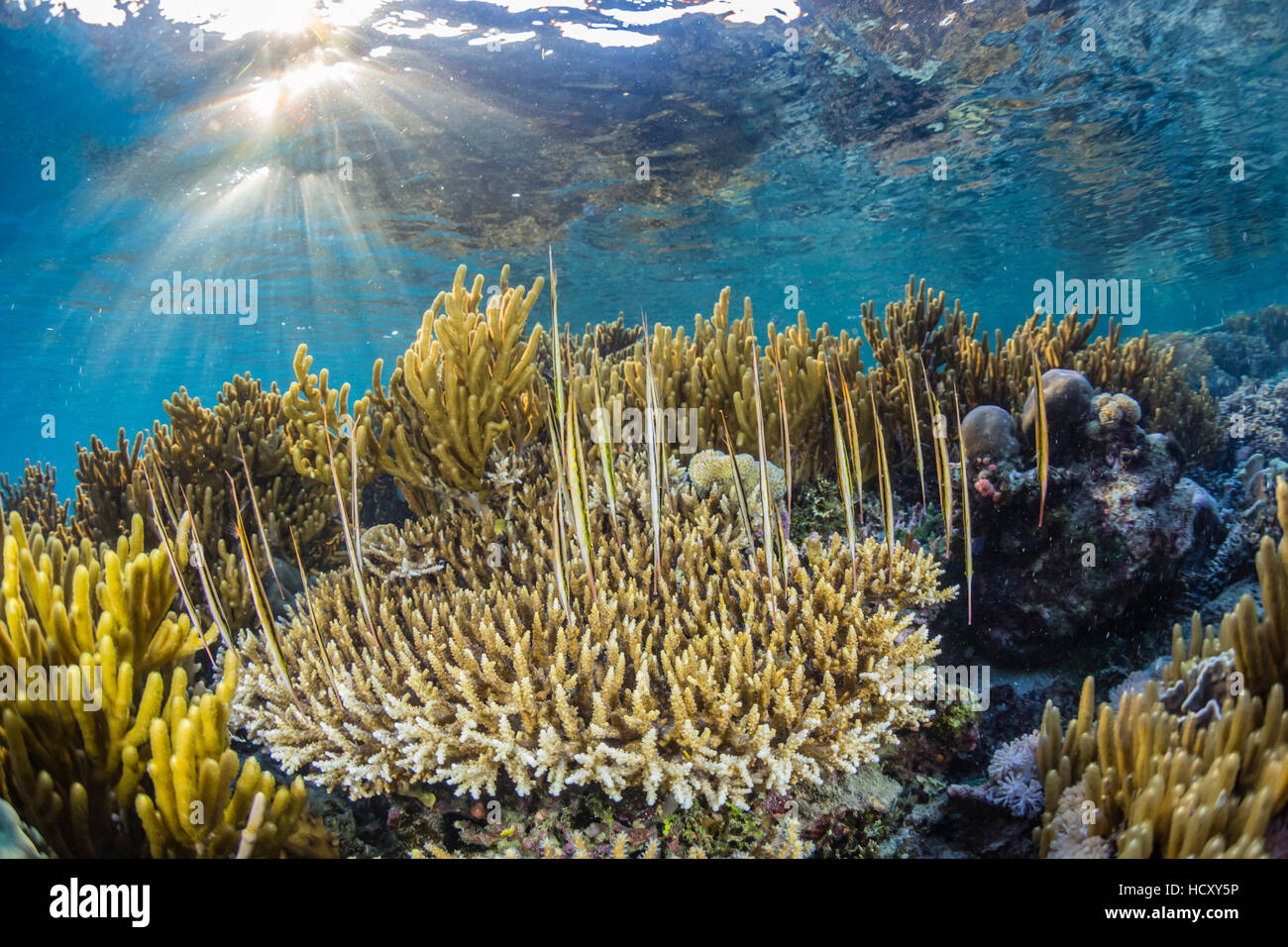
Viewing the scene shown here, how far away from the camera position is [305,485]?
18.4 feet

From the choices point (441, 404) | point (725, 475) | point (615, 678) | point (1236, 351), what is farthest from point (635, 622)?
point (1236, 351)

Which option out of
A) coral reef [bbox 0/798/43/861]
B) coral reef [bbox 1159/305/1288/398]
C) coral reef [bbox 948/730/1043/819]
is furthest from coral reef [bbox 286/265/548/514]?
coral reef [bbox 1159/305/1288/398]

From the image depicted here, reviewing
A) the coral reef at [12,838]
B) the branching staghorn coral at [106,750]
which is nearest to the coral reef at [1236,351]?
the branching staghorn coral at [106,750]

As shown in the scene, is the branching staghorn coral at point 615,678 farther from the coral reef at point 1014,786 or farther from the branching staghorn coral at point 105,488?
the branching staghorn coral at point 105,488

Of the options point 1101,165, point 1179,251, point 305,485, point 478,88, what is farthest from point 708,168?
point 1179,251

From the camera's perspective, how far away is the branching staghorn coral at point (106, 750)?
201cm

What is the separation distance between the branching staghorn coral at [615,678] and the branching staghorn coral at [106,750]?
655mm

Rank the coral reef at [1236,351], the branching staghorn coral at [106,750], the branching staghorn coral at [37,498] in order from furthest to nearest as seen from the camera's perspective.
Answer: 1. the coral reef at [1236,351]
2. the branching staghorn coral at [37,498]
3. the branching staghorn coral at [106,750]

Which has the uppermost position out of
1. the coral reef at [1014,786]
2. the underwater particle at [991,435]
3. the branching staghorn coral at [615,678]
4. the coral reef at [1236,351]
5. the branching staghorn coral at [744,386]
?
the coral reef at [1236,351]

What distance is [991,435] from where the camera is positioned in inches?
178

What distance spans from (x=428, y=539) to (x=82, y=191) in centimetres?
1931

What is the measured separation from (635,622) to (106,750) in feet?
7.65

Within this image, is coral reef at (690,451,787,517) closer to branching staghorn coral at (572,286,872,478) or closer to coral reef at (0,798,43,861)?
branching staghorn coral at (572,286,872,478)

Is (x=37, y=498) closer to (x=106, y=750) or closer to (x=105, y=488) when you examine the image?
(x=105, y=488)
